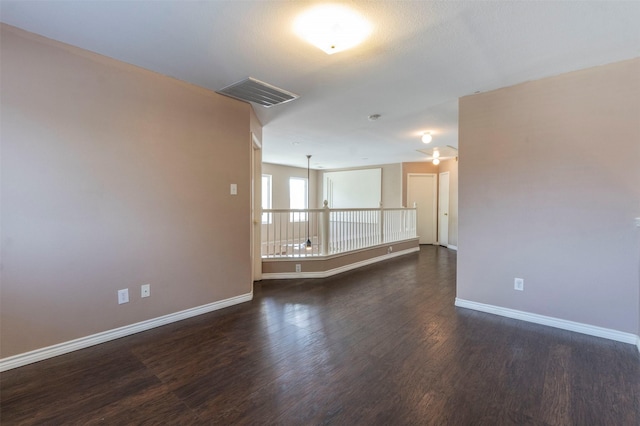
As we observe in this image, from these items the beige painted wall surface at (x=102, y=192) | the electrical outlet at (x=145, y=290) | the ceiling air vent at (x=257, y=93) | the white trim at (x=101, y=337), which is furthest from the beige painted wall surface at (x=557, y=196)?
the electrical outlet at (x=145, y=290)

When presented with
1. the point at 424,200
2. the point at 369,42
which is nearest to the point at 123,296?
the point at 369,42

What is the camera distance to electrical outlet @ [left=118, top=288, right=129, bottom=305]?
8.18 ft

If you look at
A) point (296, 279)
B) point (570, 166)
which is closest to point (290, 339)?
point (296, 279)

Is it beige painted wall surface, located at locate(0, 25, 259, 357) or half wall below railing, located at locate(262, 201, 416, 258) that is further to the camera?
half wall below railing, located at locate(262, 201, 416, 258)

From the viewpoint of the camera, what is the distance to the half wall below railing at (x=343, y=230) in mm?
4566

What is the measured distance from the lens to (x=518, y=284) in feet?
9.50

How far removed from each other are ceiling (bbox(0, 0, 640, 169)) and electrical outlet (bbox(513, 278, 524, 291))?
6.46ft

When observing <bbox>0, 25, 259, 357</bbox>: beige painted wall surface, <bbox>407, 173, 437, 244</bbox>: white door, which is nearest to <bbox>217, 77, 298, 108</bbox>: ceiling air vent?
<bbox>0, 25, 259, 357</bbox>: beige painted wall surface

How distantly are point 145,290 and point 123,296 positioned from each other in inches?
6.8

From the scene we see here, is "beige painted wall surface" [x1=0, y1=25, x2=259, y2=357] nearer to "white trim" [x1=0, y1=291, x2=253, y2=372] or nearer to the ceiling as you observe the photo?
"white trim" [x1=0, y1=291, x2=253, y2=372]

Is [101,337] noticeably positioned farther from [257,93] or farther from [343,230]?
[343,230]

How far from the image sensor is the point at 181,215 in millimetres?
2850

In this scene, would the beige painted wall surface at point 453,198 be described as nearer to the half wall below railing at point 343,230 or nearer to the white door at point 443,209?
the white door at point 443,209

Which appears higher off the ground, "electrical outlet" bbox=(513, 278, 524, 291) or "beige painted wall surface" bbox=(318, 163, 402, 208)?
"beige painted wall surface" bbox=(318, 163, 402, 208)
